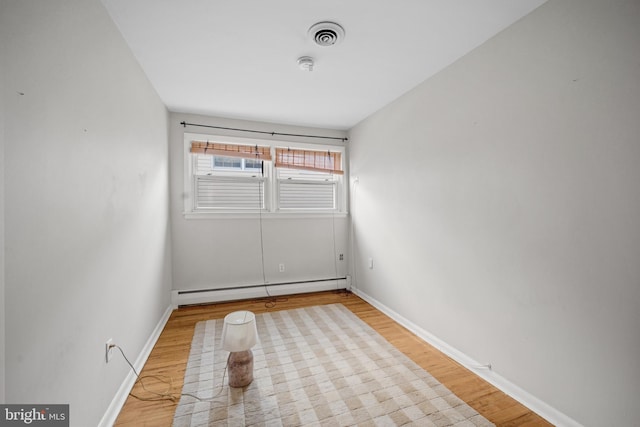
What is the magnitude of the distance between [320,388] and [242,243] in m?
2.23

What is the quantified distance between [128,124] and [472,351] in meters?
3.05

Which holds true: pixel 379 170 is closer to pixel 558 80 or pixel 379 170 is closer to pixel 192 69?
pixel 558 80

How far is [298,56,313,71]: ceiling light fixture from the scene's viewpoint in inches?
85.1

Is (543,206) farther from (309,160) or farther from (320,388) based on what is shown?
(309,160)

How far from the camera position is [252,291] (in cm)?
371

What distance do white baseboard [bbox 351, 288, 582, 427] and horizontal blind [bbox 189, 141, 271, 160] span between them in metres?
2.66

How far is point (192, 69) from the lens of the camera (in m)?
2.35

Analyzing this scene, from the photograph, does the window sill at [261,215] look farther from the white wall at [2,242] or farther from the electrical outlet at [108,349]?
the white wall at [2,242]

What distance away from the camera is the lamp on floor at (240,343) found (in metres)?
1.80

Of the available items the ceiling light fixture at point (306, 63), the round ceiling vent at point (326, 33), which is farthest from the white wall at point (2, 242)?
the ceiling light fixture at point (306, 63)

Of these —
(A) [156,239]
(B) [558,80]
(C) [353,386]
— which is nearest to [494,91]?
(B) [558,80]

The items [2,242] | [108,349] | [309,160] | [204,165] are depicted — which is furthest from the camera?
[309,160]

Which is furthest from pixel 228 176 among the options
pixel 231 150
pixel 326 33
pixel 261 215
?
pixel 326 33

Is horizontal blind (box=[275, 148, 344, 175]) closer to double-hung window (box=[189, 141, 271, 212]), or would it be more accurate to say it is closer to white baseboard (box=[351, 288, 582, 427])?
double-hung window (box=[189, 141, 271, 212])
